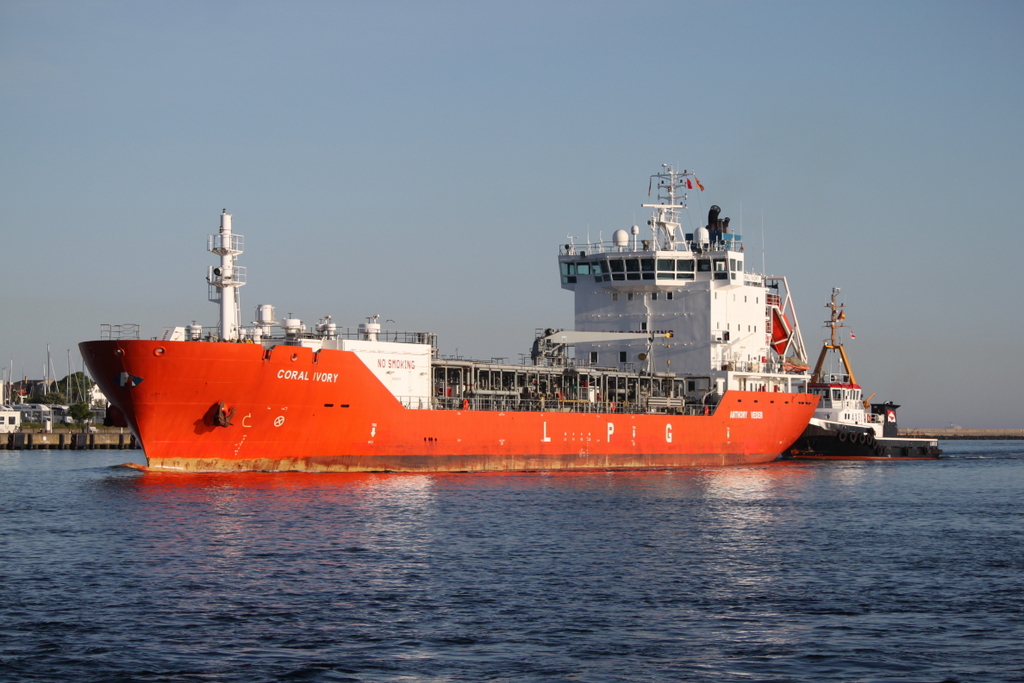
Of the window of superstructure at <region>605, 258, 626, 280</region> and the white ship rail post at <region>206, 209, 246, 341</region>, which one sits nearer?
the white ship rail post at <region>206, 209, 246, 341</region>

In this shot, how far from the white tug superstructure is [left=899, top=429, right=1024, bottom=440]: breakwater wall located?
110 meters

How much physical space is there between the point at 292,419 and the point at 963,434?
5980 inches

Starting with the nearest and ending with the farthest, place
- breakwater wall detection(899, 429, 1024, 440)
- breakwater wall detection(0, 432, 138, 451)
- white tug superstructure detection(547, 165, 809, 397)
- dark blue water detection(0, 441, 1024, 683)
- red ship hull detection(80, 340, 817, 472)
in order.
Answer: dark blue water detection(0, 441, 1024, 683) → red ship hull detection(80, 340, 817, 472) → white tug superstructure detection(547, 165, 809, 397) → breakwater wall detection(0, 432, 138, 451) → breakwater wall detection(899, 429, 1024, 440)

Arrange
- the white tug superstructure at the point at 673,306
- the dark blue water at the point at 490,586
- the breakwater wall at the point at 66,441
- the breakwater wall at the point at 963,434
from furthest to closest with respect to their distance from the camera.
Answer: the breakwater wall at the point at 963,434
the breakwater wall at the point at 66,441
the white tug superstructure at the point at 673,306
the dark blue water at the point at 490,586

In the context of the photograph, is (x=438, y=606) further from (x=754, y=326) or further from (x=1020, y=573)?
(x=754, y=326)

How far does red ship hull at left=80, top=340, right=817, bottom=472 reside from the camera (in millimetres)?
29203

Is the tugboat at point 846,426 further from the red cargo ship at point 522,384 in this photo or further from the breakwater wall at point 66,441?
the breakwater wall at point 66,441

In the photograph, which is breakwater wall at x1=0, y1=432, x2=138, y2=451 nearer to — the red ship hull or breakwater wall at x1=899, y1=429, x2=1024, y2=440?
the red ship hull

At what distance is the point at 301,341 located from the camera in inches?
1270

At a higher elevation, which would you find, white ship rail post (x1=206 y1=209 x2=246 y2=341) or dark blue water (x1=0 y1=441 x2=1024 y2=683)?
white ship rail post (x1=206 y1=209 x2=246 y2=341)

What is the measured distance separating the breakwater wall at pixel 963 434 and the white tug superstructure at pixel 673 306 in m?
110

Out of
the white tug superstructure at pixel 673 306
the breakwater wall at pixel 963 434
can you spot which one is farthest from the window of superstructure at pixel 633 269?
the breakwater wall at pixel 963 434

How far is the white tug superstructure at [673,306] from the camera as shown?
46656 millimetres

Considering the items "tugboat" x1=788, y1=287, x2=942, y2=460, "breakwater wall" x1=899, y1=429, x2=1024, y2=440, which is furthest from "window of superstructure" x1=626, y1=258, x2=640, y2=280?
"breakwater wall" x1=899, y1=429, x2=1024, y2=440
